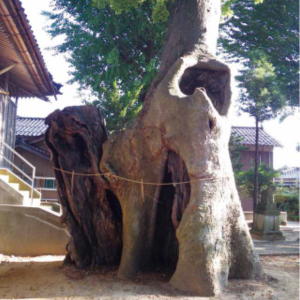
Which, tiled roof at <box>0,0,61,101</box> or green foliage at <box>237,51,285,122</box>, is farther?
green foliage at <box>237,51,285,122</box>

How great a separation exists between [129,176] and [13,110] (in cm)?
770

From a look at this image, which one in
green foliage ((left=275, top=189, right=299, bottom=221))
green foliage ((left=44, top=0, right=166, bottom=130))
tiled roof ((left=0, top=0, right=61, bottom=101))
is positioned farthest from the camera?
green foliage ((left=275, top=189, right=299, bottom=221))

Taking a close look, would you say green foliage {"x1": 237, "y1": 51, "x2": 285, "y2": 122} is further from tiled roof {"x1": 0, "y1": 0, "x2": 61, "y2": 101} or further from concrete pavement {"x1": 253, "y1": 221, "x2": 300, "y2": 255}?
tiled roof {"x1": 0, "y1": 0, "x2": 61, "y2": 101}

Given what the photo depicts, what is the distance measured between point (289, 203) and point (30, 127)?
1592 centimetres

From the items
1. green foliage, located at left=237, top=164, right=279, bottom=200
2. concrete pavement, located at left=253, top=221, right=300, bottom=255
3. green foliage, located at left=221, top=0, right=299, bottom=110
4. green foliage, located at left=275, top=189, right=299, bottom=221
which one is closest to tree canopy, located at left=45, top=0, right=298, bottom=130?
green foliage, located at left=221, top=0, right=299, bottom=110

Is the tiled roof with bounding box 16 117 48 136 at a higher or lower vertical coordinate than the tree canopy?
A: lower

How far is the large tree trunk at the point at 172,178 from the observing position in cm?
503

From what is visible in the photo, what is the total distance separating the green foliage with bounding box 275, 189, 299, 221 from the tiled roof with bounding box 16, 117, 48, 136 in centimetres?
1452

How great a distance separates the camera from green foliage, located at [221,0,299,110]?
13.1 m

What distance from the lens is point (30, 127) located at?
1919 centimetres

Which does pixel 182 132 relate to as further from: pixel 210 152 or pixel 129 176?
pixel 129 176

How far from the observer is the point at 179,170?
19.1ft

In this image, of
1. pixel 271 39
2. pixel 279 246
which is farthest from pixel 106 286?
pixel 271 39

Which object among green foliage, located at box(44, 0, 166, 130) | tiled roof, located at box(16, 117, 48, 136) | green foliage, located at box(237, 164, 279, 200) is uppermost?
green foliage, located at box(44, 0, 166, 130)
